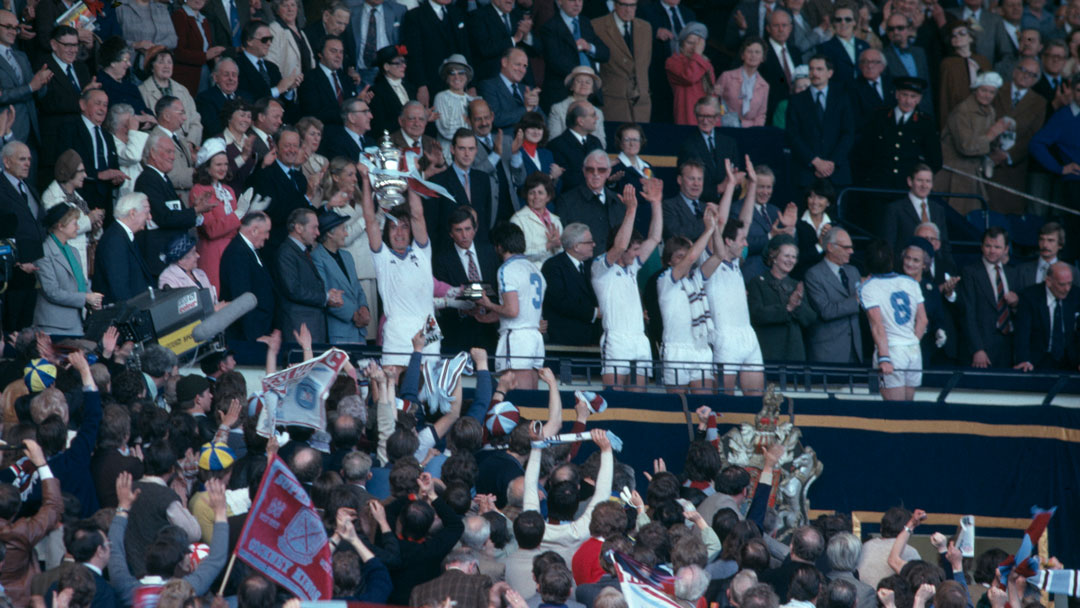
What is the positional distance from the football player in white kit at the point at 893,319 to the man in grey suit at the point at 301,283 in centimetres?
417

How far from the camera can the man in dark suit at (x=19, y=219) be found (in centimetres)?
1231

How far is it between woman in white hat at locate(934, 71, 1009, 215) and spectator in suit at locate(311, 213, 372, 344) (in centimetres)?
732

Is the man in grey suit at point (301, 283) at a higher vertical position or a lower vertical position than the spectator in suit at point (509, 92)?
lower

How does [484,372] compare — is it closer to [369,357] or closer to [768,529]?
[369,357]

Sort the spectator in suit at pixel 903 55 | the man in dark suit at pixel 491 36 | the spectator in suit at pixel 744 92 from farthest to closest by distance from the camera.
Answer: the spectator in suit at pixel 903 55 → the spectator in suit at pixel 744 92 → the man in dark suit at pixel 491 36

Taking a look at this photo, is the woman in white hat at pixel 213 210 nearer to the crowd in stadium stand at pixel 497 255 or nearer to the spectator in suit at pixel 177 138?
the crowd in stadium stand at pixel 497 255

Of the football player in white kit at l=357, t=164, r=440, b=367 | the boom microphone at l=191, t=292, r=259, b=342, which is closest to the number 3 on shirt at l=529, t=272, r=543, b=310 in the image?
the football player in white kit at l=357, t=164, r=440, b=367

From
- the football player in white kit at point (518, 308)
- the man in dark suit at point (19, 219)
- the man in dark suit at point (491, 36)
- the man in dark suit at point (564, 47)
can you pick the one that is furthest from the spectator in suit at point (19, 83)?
the man in dark suit at point (564, 47)

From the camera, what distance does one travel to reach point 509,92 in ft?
51.2

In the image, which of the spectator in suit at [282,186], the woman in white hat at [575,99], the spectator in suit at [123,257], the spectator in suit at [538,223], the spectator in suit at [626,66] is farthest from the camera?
the spectator in suit at [626,66]

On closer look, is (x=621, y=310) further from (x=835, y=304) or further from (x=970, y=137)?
(x=970, y=137)

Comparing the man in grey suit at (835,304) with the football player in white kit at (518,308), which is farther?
the man in grey suit at (835,304)

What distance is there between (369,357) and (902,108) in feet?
22.2

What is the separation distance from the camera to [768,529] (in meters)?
10.8
